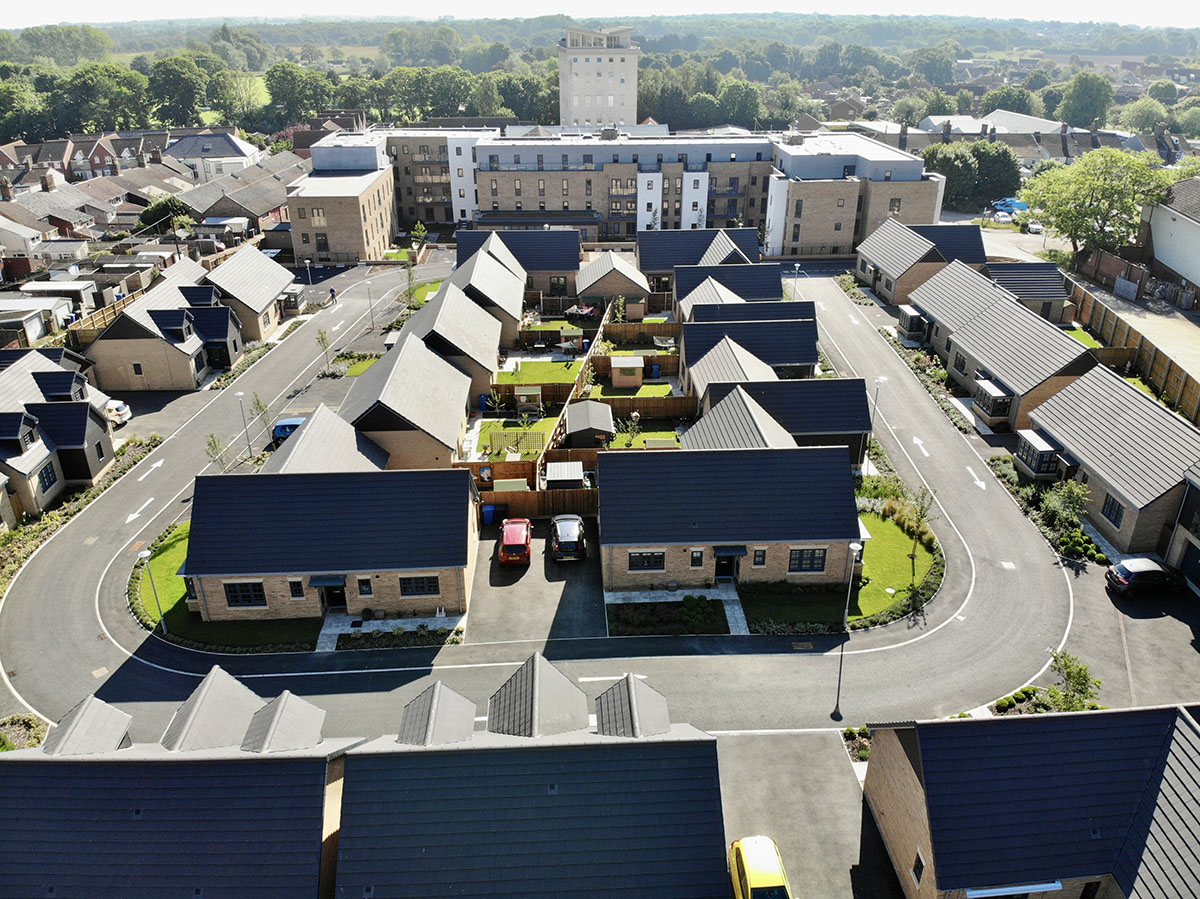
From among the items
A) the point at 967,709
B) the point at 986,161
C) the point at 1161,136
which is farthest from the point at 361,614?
the point at 1161,136

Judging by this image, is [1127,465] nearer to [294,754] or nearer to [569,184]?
[294,754]

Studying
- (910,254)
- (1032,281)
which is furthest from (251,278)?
(1032,281)

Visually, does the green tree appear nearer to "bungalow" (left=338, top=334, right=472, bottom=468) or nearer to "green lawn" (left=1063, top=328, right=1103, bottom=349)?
"green lawn" (left=1063, top=328, right=1103, bottom=349)

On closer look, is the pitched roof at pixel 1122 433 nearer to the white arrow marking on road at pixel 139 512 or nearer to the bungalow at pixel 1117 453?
the bungalow at pixel 1117 453

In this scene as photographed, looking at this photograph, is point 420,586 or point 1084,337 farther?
point 1084,337

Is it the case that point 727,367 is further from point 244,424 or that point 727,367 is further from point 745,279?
point 244,424

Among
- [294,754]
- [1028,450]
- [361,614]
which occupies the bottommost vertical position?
[361,614]

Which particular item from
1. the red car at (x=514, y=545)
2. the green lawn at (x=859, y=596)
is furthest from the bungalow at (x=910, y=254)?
the red car at (x=514, y=545)
